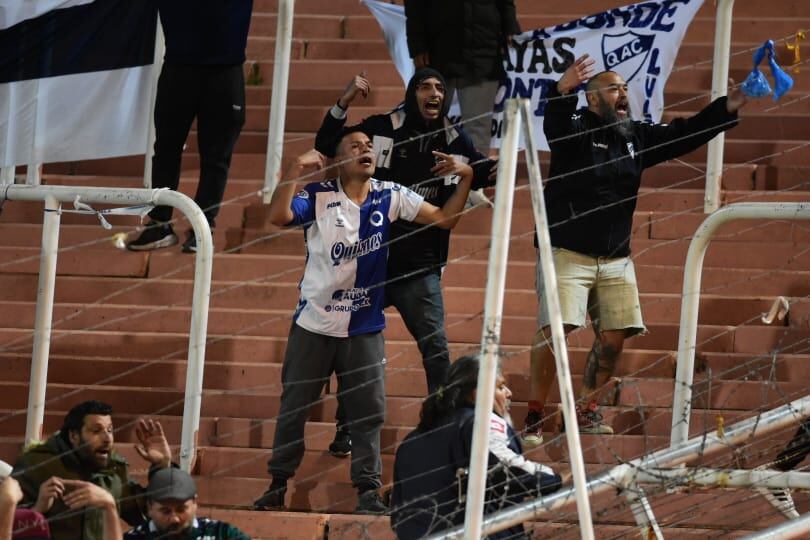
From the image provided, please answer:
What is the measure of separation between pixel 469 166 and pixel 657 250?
1841 millimetres

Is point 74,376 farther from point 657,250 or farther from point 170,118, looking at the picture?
point 657,250

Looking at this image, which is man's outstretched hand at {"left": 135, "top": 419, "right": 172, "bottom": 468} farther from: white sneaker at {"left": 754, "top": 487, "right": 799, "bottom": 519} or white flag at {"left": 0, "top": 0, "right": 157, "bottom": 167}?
white flag at {"left": 0, "top": 0, "right": 157, "bottom": 167}

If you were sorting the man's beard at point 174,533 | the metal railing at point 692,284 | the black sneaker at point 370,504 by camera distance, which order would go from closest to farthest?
the man's beard at point 174,533
the metal railing at point 692,284
the black sneaker at point 370,504

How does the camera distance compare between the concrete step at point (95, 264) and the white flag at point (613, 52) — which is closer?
the concrete step at point (95, 264)

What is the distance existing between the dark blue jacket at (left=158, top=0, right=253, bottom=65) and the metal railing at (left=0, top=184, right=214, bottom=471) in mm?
1927

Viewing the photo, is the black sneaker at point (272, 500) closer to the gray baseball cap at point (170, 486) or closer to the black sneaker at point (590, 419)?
the gray baseball cap at point (170, 486)

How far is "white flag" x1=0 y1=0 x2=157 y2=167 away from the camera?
394 inches

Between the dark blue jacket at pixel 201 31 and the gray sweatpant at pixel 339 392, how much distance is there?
231cm

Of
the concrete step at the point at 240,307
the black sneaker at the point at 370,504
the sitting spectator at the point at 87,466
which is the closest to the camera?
the sitting spectator at the point at 87,466

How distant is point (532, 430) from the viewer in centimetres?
834

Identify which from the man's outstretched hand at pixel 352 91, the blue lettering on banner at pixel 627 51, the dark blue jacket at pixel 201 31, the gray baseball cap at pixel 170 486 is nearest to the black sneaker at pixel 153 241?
the dark blue jacket at pixel 201 31

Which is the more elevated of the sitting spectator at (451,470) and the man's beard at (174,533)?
the sitting spectator at (451,470)

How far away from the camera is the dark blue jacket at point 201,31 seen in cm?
995

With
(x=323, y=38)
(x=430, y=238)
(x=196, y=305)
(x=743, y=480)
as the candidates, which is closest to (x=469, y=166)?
(x=430, y=238)
